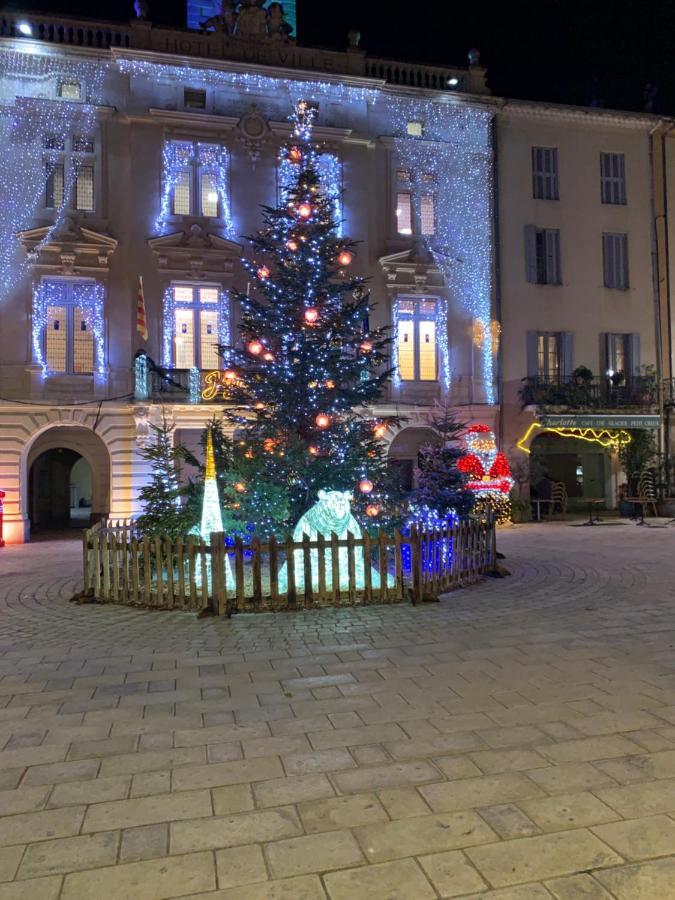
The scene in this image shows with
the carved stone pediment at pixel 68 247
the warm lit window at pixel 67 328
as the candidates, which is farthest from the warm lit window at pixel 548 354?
the warm lit window at pixel 67 328

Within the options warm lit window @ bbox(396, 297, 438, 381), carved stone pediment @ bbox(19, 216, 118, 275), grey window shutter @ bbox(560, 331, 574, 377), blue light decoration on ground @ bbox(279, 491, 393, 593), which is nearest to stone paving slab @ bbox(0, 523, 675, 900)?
blue light decoration on ground @ bbox(279, 491, 393, 593)

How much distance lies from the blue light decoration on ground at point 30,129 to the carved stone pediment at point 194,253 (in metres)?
2.84

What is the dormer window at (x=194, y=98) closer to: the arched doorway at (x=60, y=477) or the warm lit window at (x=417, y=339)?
the warm lit window at (x=417, y=339)

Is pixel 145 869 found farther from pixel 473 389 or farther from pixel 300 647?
pixel 473 389

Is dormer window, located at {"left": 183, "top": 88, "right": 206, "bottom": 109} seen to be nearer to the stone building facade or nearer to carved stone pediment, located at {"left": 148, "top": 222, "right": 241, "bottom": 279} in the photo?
the stone building facade

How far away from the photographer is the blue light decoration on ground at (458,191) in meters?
20.6

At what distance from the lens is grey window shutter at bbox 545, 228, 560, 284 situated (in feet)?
70.4

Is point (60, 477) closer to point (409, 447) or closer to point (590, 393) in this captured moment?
point (409, 447)

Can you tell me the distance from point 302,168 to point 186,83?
31.8 ft

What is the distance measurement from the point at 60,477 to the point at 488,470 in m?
14.6

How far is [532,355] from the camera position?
69.1ft

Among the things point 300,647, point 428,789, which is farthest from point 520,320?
point 428,789

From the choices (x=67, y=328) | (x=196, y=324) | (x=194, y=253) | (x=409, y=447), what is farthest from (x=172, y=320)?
(x=409, y=447)

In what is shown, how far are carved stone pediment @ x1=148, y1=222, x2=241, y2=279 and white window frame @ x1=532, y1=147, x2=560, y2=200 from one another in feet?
34.0
